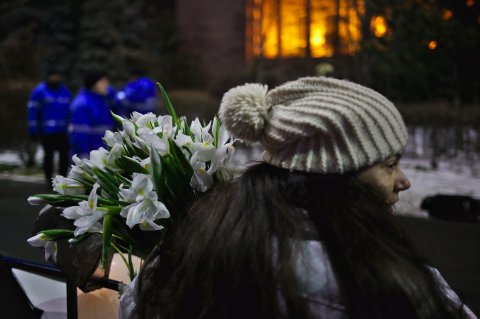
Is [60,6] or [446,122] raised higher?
[60,6]

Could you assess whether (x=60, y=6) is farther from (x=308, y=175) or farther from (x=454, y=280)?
(x=308, y=175)

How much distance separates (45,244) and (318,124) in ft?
3.40

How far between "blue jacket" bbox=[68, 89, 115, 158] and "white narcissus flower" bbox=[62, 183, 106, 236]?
5882 mm

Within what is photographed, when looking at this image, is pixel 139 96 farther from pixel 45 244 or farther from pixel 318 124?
pixel 318 124

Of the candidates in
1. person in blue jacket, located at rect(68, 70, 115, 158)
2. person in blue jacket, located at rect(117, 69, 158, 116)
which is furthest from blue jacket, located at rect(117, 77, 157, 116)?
person in blue jacket, located at rect(68, 70, 115, 158)

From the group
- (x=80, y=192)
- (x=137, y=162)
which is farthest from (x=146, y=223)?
(x=80, y=192)

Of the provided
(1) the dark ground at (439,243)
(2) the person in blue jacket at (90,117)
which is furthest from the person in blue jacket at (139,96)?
(1) the dark ground at (439,243)

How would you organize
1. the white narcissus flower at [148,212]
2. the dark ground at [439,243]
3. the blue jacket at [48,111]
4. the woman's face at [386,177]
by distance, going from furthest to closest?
1. the blue jacket at [48,111]
2. the dark ground at [439,243]
3. the white narcissus flower at [148,212]
4. the woman's face at [386,177]

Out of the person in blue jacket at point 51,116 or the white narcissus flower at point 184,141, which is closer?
the white narcissus flower at point 184,141

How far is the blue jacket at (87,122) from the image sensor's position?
761 centimetres

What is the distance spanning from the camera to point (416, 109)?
12.7 m

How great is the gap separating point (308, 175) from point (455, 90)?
10824mm

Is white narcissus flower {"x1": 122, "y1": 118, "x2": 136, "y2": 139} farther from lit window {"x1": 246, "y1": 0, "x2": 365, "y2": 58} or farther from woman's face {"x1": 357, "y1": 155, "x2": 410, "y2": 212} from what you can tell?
lit window {"x1": 246, "y1": 0, "x2": 365, "y2": 58}

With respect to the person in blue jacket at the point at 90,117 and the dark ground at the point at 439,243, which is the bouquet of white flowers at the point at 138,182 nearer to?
the dark ground at the point at 439,243
